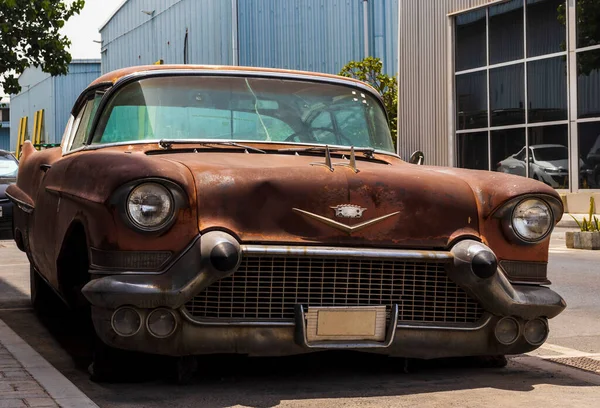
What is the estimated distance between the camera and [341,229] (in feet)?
16.9

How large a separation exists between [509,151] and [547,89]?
196 cm

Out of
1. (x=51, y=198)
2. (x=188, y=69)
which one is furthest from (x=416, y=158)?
(x=51, y=198)

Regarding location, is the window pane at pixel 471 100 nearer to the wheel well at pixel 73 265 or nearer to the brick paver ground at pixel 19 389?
the wheel well at pixel 73 265

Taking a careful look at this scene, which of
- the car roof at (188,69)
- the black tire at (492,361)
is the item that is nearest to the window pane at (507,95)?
the car roof at (188,69)

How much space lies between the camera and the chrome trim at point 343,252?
5.00 m

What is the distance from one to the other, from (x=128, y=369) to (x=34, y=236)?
6.40 feet

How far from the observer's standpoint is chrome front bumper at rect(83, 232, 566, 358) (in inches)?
194

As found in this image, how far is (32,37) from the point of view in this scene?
30.4 meters

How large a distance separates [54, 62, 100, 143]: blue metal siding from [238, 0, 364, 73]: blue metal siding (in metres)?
33.2

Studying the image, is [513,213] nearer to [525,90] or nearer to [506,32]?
[525,90]

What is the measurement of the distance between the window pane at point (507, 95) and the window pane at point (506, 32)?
0.33 meters

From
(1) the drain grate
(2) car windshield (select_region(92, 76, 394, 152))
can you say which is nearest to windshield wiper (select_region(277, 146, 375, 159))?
(2) car windshield (select_region(92, 76, 394, 152))

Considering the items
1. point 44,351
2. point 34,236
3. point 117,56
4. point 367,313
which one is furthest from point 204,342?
point 117,56

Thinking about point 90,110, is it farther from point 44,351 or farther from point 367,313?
point 367,313
